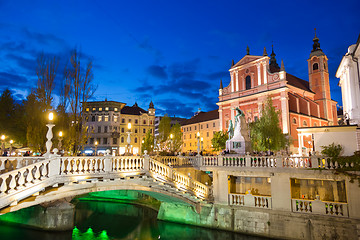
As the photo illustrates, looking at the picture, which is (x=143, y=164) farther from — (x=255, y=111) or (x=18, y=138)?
(x=255, y=111)

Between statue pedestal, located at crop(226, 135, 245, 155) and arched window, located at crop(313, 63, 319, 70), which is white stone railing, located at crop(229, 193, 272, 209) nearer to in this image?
statue pedestal, located at crop(226, 135, 245, 155)

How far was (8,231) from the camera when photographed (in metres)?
19.5

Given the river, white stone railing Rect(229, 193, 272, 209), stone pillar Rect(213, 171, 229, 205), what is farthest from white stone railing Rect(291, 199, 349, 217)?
stone pillar Rect(213, 171, 229, 205)

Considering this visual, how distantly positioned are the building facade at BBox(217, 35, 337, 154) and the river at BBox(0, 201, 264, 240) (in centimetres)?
2296

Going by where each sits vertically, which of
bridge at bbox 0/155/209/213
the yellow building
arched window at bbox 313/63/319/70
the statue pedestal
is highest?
arched window at bbox 313/63/319/70

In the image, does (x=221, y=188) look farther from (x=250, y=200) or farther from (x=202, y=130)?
(x=202, y=130)

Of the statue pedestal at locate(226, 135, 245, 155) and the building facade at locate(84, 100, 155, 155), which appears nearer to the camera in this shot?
the statue pedestal at locate(226, 135, 245, 155)

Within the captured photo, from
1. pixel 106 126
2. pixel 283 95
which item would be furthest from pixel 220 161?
pixel 106 126

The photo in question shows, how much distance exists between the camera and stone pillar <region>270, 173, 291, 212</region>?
16.4 meters

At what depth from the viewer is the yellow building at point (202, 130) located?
66562 mm

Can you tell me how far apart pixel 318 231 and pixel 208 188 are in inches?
339

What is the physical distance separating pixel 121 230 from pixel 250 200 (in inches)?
463

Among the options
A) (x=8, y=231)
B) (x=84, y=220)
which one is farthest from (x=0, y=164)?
(x=84, y=220)

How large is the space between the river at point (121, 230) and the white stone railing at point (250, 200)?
2196 mm
